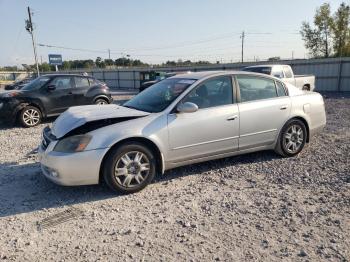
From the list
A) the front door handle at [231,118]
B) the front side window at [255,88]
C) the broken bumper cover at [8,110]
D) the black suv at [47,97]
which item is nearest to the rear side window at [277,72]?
the black suv at [47,97]

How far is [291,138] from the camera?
5.95 metres

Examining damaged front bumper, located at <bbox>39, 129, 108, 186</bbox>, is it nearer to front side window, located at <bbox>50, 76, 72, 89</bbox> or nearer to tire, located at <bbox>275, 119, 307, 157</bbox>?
tire, located at <bbox>275, 119, 307, 157</bbox>

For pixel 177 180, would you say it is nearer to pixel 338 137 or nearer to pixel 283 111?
pixel 283 111

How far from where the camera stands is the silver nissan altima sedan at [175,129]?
4.35 metres

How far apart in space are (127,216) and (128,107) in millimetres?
2024

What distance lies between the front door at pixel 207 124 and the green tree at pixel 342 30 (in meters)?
46.3

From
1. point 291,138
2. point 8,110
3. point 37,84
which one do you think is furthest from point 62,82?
point 291,138

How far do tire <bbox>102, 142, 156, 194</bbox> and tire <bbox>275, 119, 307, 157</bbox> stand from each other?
8.21 ft

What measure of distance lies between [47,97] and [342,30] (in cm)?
4536

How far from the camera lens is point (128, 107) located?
17.6 ft

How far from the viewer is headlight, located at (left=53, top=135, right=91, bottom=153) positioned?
4.27 metres

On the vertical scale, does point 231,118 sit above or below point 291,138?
above

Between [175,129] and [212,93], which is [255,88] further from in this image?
[175,129]

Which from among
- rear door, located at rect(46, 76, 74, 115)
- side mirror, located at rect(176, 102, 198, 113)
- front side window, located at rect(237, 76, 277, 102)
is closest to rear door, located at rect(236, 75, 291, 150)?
front side window, located at rect(237, 76, 277, 102)
